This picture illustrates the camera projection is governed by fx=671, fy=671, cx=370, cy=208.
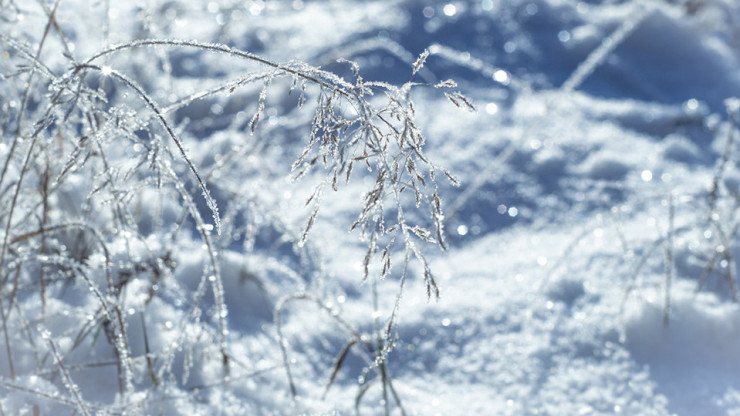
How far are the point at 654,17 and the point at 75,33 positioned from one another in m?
2.42

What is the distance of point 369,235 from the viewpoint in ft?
6.48

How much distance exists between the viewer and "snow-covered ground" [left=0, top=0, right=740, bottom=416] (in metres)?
1.24

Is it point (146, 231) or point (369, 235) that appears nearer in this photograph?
point (146, 231)

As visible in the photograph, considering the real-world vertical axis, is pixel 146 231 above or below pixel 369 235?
below

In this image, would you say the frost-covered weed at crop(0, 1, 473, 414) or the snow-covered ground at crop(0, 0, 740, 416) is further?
the snow-covered ground at crop(0, 0, 740, 416)

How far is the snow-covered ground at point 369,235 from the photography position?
4.05ft

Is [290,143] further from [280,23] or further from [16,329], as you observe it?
[16,329]

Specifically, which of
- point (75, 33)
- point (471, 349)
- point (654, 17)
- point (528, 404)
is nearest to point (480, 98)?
point (654, 17)

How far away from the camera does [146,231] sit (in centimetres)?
178

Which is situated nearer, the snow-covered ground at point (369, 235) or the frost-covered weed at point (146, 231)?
the frost-covered weed at point (146, 231)

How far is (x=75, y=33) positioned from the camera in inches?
105

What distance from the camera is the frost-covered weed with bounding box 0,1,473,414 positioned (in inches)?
34.5

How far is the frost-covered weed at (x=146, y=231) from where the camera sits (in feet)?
2.88

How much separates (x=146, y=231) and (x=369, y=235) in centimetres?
62
